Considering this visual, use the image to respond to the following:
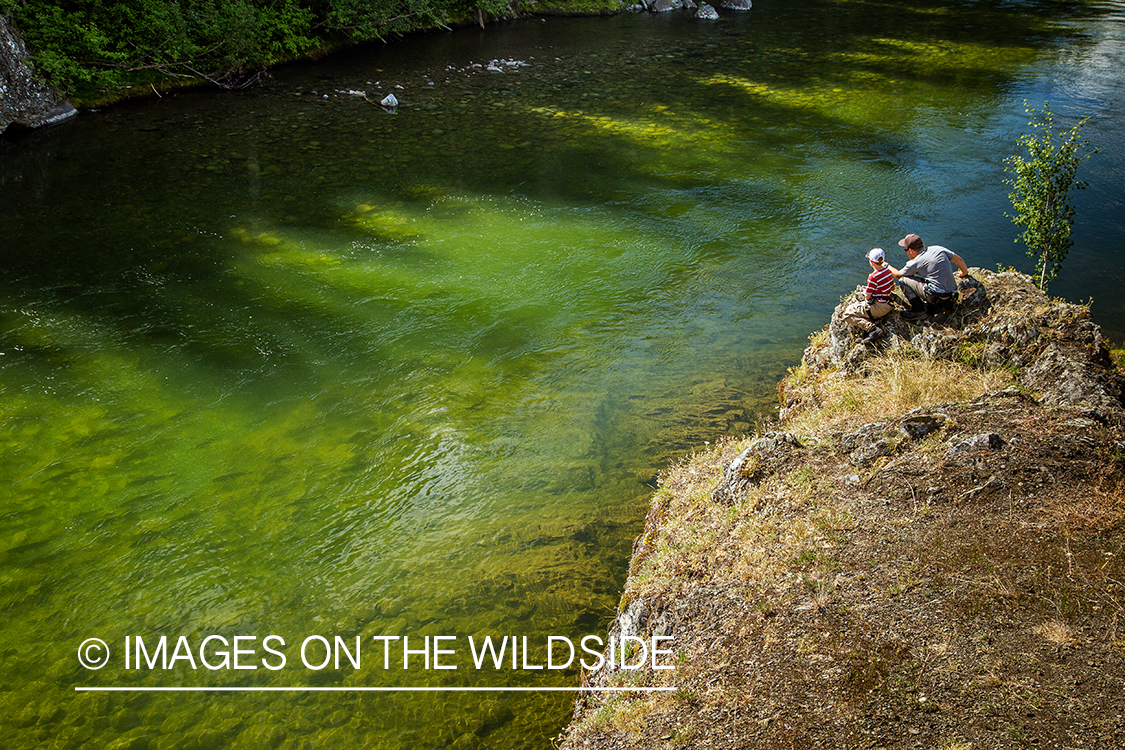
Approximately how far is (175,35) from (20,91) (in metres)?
4.62

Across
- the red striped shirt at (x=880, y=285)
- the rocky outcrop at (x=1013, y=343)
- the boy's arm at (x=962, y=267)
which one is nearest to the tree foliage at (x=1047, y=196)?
the rocky outcrop at (x=1013, y=343)

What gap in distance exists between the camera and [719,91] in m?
22.7

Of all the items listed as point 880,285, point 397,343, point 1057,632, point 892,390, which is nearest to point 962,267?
point 880,285

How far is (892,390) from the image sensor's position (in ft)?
24.8

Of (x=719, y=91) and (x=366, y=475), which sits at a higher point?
(x=719, y=91)

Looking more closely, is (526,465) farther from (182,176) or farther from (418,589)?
(182,176)

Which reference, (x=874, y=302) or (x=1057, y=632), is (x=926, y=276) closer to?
(x=874, y=302)

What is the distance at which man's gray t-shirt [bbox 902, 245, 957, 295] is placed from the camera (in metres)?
7.86

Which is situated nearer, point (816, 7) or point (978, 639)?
point (978, 639)

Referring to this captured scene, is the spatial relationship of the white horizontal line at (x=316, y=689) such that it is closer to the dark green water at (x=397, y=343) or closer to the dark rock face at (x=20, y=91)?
the dark green water at (x=397, y=343)

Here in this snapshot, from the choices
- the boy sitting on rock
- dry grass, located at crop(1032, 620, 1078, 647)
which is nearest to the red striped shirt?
the boy sitting on rock

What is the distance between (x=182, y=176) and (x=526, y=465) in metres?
12.2

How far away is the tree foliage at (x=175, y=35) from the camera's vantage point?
18.5 meters

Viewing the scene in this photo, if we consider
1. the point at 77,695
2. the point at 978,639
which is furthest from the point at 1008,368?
the point at 77,695
